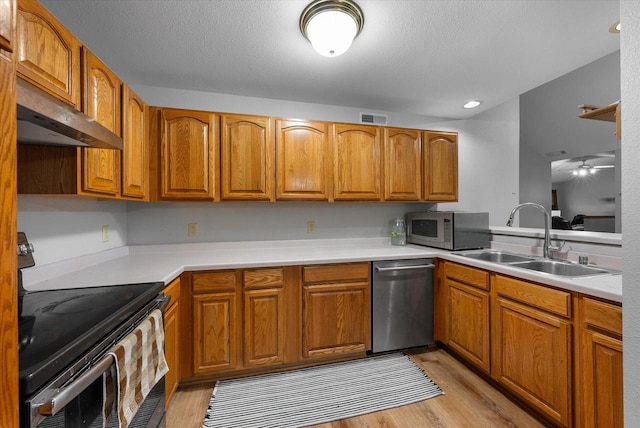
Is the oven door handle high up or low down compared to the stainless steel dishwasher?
up

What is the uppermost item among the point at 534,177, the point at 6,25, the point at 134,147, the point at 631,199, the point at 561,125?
the point at 561,125

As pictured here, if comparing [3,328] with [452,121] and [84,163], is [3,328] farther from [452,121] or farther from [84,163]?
[452,121]

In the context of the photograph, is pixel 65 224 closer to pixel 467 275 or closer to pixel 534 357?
pixel 467 275

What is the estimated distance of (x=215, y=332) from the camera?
199 cm

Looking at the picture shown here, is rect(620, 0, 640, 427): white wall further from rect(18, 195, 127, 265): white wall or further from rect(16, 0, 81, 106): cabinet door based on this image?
rect(18, 195, 127, 265): white wall

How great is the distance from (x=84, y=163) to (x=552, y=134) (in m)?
5.54

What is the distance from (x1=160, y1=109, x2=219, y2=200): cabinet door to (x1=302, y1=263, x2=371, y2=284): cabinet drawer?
0.98 meters


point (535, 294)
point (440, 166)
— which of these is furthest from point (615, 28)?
point (535, 294)

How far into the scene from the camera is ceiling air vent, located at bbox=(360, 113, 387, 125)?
296 cm

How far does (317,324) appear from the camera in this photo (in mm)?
2197

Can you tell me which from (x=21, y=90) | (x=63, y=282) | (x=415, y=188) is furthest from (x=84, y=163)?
(x=415, y=188)

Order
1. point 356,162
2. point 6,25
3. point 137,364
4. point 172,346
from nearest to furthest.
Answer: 1. point 6,25
2. point 137,364
3. point 172,346
4. point 356,162

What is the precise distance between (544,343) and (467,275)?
0.64m

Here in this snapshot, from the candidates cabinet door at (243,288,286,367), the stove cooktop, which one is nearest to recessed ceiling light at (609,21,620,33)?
cabinet door at (243,288,286,367)
